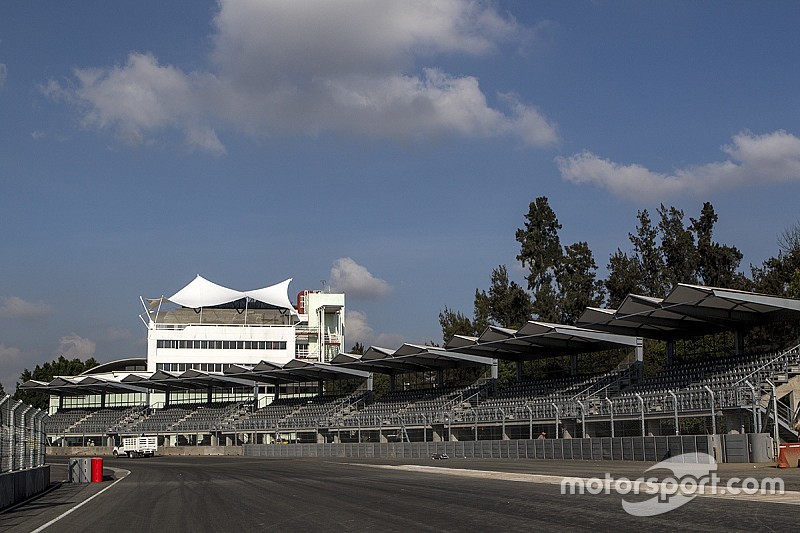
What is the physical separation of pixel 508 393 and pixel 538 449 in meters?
18.7

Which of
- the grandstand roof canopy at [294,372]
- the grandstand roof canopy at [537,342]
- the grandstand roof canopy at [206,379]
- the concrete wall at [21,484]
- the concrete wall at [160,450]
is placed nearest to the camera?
the concrete wall at [21,484]

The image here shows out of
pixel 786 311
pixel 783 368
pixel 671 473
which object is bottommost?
pixel 671 473

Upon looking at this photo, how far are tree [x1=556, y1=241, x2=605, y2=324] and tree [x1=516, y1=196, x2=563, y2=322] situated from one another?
997mm

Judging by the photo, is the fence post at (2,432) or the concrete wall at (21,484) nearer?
the fence post at (2,432)

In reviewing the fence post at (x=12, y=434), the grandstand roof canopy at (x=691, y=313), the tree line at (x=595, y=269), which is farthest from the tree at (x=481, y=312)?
the fence post at (x=12, y=434)

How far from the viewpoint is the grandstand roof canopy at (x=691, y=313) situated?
4072 centimetres

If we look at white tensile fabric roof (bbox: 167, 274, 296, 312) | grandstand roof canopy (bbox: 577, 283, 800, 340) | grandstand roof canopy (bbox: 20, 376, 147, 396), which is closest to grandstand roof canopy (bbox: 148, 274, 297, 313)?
white tensile fabric roof (bbox: 167, 274, 296, 312)

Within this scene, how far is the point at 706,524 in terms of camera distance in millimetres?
14352

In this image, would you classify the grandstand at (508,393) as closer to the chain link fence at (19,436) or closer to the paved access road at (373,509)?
the paved access road at (373,509)

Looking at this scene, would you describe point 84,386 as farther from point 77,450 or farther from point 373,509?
point 373,509

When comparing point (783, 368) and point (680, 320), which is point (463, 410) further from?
point (783, 368)

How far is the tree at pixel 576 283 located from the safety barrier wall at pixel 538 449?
35699 millimetres

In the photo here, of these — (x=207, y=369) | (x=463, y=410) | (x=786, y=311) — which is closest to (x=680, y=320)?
(x=786, y=311)

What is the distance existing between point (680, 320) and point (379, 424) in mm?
24069
